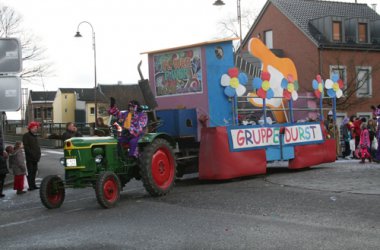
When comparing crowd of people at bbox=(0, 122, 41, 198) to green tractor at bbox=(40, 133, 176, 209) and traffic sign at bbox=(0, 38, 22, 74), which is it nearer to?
green tractor at bbox=(40, 133, 176, 209)

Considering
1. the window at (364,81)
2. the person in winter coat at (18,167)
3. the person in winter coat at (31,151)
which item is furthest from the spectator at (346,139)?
the window at (364,81)

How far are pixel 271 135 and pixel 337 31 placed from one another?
26.9 m

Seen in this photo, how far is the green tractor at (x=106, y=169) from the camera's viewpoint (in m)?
10.1

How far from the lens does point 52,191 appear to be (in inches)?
408

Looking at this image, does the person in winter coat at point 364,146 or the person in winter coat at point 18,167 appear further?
the person in winter coat at point 364,146

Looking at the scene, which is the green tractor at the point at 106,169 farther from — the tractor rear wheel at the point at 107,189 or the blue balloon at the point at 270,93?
the blue balloon at the point at 270,93

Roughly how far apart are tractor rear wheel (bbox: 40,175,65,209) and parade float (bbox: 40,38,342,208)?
2 centimetres

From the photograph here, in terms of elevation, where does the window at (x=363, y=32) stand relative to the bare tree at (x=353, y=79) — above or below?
above

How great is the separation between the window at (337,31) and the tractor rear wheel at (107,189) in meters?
31.4

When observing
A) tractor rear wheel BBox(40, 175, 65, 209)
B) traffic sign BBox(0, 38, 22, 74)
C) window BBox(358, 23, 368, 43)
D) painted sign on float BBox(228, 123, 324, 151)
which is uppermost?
window BBox(358, 23, 368, 43)

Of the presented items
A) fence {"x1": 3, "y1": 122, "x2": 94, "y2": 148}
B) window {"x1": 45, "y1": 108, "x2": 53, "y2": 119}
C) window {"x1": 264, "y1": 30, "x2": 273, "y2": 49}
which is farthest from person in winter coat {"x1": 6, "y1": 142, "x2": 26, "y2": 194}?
window {"x1": 45, "y1": 108, "x2": 53, "y2": 119}

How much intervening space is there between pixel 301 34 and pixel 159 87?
1028 inches

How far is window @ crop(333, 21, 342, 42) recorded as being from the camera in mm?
38750

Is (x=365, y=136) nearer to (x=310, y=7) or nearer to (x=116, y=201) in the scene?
(x=116, y=201)
